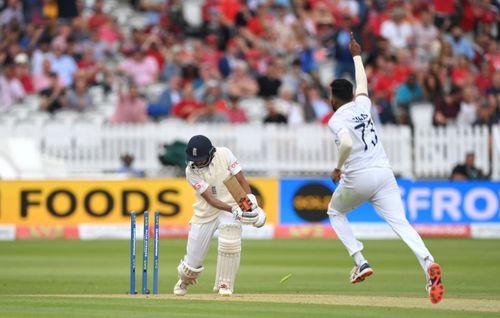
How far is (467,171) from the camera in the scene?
21.7m

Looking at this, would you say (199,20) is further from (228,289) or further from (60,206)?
(228,289)

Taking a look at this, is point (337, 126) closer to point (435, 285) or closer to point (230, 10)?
point (435, 285)

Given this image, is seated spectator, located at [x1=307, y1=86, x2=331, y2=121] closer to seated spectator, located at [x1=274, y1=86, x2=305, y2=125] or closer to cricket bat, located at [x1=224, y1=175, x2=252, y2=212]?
seated spectator, located at [x1=274, y1=86, x2=305, y2=125]

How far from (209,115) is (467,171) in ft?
14.4

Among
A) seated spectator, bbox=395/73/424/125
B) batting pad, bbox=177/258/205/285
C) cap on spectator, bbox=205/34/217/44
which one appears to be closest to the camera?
batting pad, bbox=177/258/205/285

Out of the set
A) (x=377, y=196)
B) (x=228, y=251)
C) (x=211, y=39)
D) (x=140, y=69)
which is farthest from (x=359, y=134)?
(x=211, y=39)

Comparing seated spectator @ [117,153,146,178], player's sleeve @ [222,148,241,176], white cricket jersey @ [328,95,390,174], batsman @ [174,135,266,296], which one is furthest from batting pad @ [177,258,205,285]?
seated spectator @ [117,153,146,178]

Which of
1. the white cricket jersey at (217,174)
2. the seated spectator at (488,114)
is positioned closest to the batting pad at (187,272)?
the white cricket jersey at (217,174)

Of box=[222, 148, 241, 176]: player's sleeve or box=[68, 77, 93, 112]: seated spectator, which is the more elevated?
box=[222, 148, 241, 176]: player's sleeve

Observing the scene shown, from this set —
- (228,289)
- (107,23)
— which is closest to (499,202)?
(107,23)

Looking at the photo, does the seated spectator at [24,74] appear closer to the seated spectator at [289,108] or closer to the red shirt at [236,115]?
the red shirt at [236,115]

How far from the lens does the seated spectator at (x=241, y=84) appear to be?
23109mm

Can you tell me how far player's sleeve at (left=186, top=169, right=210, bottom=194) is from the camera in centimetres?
1120

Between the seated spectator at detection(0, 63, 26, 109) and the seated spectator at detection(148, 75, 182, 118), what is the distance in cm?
238
